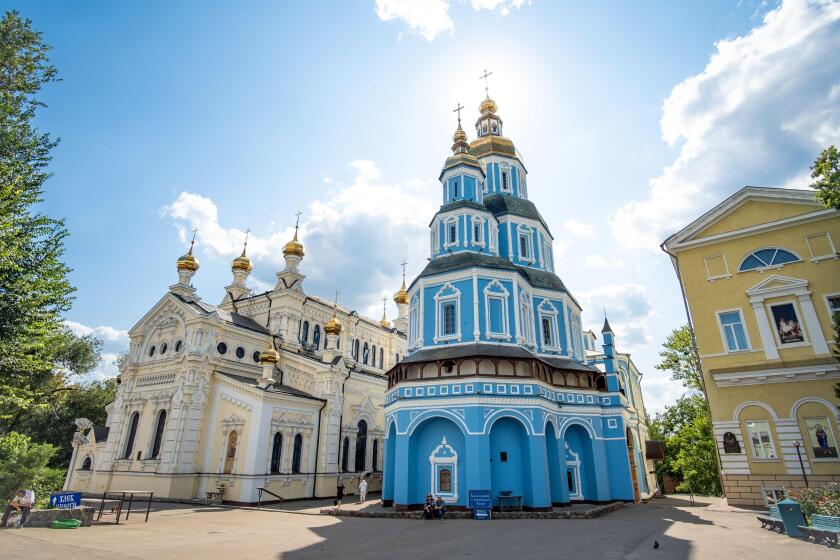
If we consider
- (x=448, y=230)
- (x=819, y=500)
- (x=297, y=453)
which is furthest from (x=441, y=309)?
(x=819, y=500)

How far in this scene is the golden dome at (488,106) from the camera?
31781 millimetres

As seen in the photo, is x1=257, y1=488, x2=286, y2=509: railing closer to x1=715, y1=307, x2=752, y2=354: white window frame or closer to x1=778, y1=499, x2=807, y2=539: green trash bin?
x1=778, y1=499, x2=807, y2=539: green trash bin

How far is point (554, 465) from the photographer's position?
1894 centimetres

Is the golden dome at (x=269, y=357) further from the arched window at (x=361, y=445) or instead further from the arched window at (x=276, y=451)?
the arched window at (x=361, y=445)

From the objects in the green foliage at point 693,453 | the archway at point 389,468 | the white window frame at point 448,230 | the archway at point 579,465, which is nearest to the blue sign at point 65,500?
the archway at point 389,468

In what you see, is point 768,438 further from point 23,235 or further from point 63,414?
point 63,414

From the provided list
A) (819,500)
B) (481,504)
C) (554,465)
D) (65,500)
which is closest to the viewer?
(819,500)

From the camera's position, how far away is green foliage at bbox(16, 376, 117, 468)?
3544cm

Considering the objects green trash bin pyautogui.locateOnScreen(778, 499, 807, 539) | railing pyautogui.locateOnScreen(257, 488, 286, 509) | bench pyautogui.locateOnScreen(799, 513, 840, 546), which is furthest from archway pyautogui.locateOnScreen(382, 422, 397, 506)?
bench pyautogui.locateOnScreen(799, 513, 840, 546)

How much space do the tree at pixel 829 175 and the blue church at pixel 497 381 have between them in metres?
10.9

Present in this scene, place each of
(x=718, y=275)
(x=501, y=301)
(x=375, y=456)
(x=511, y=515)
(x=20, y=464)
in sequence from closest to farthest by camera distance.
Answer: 1. (x=20, y=464)
2. (x=511, y=515)
3. (x=718, y=275)
4. (x=501, y=301)
5. (x=375, y=456)

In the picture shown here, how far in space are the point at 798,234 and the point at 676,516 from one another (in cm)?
1138

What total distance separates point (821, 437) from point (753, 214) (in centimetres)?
825

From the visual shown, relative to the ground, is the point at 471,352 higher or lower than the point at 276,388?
higher
